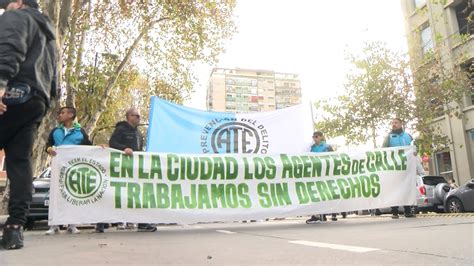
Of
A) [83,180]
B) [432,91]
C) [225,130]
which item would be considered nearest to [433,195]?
[432,91]

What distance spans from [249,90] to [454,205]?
349ft

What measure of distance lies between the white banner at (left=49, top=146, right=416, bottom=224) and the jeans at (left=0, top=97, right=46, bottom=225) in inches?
103

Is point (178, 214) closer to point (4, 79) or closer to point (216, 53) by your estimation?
point (4, 79)

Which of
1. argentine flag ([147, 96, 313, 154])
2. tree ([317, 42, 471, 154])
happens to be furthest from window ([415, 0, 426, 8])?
argentine flag ([147, 96, 313, 154])

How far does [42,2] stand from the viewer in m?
12.3

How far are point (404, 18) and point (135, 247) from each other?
30.1 m

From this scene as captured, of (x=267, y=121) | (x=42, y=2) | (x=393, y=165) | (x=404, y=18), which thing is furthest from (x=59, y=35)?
(x=404, y=18)

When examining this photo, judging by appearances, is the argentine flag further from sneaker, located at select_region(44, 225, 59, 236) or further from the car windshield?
the car windshield

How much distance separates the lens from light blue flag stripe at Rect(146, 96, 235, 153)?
8.30 metres

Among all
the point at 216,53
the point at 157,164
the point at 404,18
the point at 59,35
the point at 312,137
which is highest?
the point at 404,18

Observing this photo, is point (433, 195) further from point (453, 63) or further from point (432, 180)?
point (453, 63)

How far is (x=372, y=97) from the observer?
20859 mm

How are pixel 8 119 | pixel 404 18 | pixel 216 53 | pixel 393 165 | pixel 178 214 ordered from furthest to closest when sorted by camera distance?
pixel 404 18, pixel 216 53, pixel 393 165, pixel 178 214, pixel 8 119

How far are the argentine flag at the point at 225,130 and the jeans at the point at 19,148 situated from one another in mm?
4247
